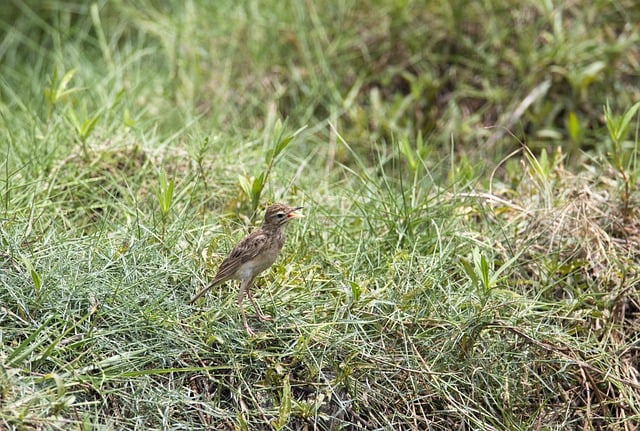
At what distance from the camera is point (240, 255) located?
4141 millimetres

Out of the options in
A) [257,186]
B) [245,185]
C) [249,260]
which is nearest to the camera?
[249,260]

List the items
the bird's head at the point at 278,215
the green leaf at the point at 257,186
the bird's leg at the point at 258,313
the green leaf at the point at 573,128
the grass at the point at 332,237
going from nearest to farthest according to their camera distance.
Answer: the grass at the point at 332,237, the bird's leg at the point at 258,313, the bird's head at the point at 278,215, the green leaf at the point at 257,186, the green leaf at the point at 573,128

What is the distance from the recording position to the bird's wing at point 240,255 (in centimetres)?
412

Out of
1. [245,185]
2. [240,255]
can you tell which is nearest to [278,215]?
[240,255]

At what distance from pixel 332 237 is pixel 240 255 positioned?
2.95 feet

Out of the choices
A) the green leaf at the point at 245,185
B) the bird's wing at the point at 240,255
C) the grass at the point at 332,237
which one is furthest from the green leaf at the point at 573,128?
the bird's wing at the point at 240,255

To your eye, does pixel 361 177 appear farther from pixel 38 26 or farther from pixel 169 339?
pixel 38 26

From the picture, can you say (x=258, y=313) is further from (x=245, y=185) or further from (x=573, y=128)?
(x=573, y=128)

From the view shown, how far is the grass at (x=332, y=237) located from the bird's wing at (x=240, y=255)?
0.61ft

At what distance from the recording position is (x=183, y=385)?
3998mm

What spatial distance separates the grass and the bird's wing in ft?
0.61

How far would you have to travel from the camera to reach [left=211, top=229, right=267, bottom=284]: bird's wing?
4121 millimetres

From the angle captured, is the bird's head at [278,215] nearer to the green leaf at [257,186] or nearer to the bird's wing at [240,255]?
the bird's wing at [240,255]

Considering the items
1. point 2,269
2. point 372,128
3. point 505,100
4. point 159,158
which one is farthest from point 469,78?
point 2,269
